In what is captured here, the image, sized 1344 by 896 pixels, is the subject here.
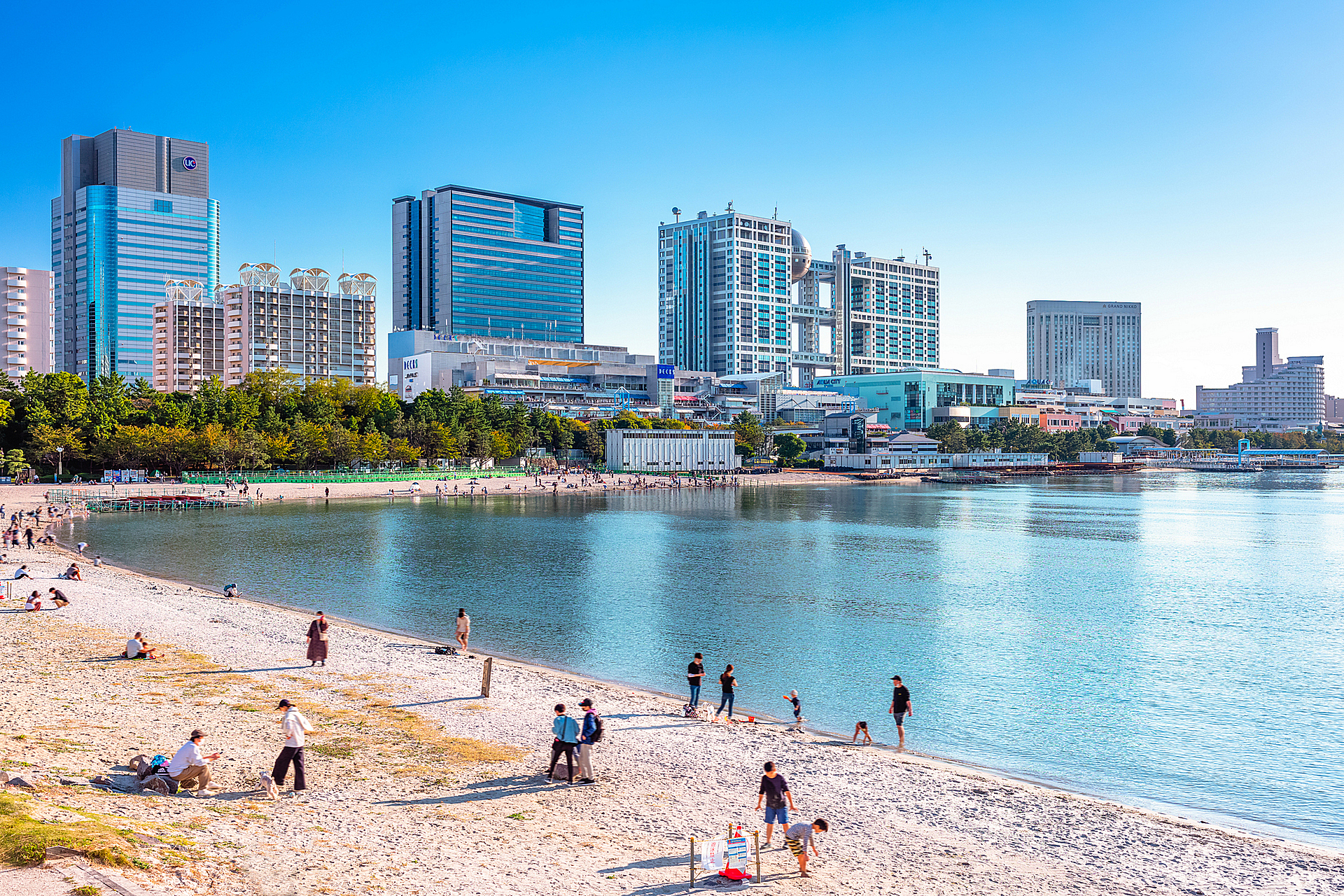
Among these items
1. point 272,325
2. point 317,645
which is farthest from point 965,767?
point 272,325

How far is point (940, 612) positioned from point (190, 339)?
7421 inches

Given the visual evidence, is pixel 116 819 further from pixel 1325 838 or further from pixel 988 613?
pixel 988 613

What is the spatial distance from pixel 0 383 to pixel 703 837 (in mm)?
137895

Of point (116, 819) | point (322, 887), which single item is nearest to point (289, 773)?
point (116, 819)

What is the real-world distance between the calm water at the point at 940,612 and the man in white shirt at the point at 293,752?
15.9m

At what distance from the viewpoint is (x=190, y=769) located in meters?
18.4

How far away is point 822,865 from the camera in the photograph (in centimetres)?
1727

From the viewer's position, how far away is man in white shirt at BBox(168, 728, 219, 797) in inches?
723

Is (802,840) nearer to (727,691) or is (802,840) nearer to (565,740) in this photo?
(565,740)

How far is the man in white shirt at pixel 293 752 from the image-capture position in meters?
19.0

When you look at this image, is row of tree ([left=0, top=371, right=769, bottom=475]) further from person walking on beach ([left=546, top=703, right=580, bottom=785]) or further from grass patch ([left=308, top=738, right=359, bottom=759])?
person walking on beach ([left=546, top=703, right=580, bottom=785])

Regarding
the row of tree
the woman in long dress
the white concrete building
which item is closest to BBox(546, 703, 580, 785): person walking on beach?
the woman in long dress

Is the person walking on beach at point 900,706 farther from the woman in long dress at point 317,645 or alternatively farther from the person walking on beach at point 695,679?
the woman in long dress at point 317,645

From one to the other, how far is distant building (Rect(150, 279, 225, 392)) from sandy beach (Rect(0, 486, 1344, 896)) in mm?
183587
